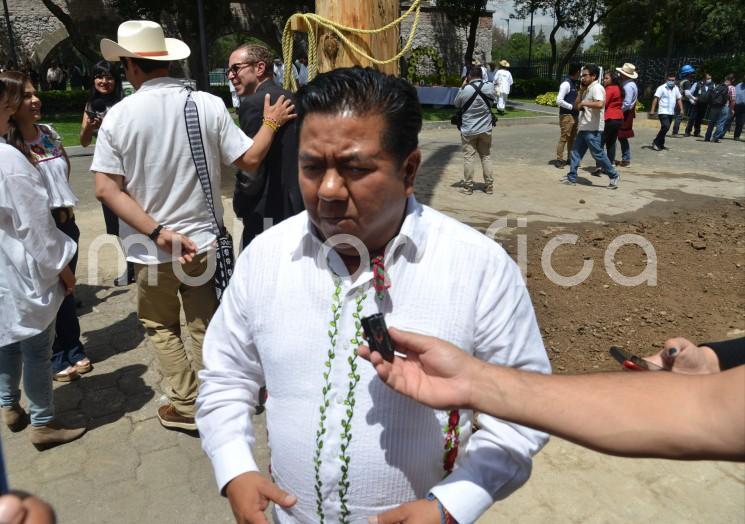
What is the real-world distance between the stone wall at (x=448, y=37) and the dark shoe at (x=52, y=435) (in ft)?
110

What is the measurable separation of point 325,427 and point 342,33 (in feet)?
8.86

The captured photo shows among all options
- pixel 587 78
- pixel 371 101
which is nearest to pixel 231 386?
pixel 371 101

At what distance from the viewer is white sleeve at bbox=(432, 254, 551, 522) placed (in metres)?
1.46

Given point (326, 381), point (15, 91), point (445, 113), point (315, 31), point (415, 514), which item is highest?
point (315, 31)

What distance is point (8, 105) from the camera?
3.26 metres

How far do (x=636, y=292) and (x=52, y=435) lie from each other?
4906 millimetres

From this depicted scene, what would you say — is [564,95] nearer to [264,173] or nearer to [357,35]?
[357,35]

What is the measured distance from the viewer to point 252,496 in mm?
1567

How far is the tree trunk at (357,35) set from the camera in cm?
350

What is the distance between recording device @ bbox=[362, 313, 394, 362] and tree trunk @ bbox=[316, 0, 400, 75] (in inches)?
104

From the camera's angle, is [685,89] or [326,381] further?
[685,89]

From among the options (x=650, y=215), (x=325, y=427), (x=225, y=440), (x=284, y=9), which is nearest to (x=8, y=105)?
(x=225, y=440)

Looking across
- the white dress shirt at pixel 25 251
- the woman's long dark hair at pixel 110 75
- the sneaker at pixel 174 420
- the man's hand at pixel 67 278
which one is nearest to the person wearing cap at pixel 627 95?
the woman's long dark hair at pixel 110 75

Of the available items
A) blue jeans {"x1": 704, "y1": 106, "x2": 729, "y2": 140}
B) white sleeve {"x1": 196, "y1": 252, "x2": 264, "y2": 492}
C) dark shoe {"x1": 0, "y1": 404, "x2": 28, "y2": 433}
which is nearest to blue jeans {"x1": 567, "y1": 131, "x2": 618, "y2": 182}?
blue jeans {"x1": 704, "y1": 106, "x2": 729, "y2": 140}
